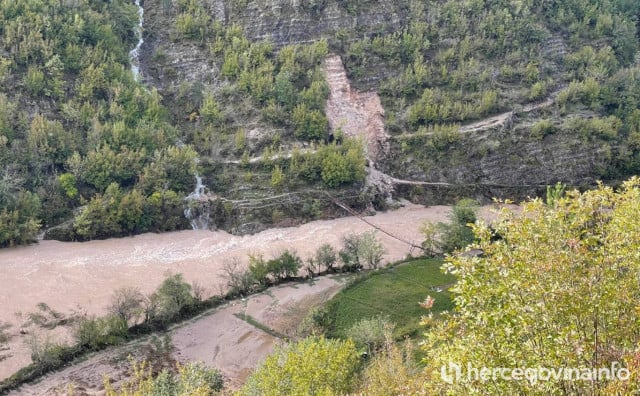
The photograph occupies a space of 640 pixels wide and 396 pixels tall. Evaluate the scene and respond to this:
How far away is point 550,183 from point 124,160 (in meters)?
48.2

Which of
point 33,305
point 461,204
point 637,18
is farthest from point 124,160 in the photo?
point 637,18

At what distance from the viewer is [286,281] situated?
47.1m

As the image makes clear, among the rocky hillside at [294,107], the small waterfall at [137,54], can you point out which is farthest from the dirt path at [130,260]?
the small waterfall at [137,54]

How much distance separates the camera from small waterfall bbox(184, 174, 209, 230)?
186 feet

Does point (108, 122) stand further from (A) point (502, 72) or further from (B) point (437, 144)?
(A) point (502, 72)

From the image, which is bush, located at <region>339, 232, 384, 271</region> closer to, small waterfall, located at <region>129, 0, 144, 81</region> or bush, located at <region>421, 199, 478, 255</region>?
bush, located at <region>421, 199, 478, 255</region>

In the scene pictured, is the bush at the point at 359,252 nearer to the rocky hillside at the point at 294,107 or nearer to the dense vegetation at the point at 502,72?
the rocky hillside at the point at 294,107

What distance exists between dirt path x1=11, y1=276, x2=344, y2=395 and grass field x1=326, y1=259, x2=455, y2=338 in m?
2.33

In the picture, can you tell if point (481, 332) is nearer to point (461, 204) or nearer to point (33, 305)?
point (33, 305)

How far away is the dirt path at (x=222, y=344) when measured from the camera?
111ft

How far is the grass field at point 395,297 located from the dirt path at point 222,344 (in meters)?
2.33

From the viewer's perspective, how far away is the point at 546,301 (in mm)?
11641

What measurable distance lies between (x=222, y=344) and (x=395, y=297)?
13990mm

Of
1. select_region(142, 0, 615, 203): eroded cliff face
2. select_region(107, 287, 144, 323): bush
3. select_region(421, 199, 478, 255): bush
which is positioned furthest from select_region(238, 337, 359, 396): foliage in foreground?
select_region(142, 0, 615, 203): eroded cliff face
